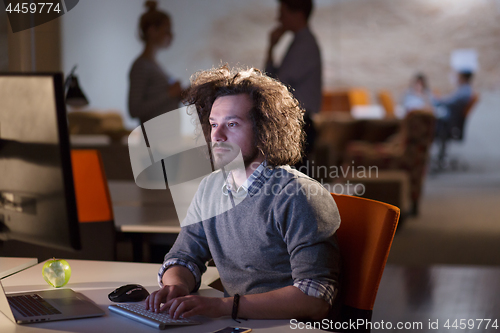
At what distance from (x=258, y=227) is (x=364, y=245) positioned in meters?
0.25

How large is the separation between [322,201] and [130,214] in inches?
52.3

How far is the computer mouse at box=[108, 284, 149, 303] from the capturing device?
1.08 m

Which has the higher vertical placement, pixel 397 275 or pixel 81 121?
pixel 81 121

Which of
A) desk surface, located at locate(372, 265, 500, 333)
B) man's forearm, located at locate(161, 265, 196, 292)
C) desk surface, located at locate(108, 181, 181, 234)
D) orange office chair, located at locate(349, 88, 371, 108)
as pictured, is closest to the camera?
man's forearm, located at locate(161, 265, 196, 292)

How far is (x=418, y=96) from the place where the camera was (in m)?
4.31

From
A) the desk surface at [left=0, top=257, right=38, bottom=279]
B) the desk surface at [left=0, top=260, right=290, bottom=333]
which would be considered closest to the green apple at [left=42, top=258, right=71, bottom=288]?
the desk surface at [left=0, top=260, right=290, bottom=333]

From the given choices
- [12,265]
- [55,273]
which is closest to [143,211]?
[12,265]

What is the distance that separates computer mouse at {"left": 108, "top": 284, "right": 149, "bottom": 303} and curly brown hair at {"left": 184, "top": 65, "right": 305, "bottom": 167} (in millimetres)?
430

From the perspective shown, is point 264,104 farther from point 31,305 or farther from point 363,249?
point 31,305

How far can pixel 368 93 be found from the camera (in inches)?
175

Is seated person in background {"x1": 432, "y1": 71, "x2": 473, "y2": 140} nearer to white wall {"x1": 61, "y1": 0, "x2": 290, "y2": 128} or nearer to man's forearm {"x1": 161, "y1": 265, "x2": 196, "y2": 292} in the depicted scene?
white wall {"x1": 61, "y1": 0, "x2": 290, "y2": 128}

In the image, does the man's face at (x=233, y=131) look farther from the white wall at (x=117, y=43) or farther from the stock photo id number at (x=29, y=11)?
the white wall at (x=117, y=43)

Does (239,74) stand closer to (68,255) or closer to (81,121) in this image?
(68,255)

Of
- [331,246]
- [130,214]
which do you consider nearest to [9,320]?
[331,246]
